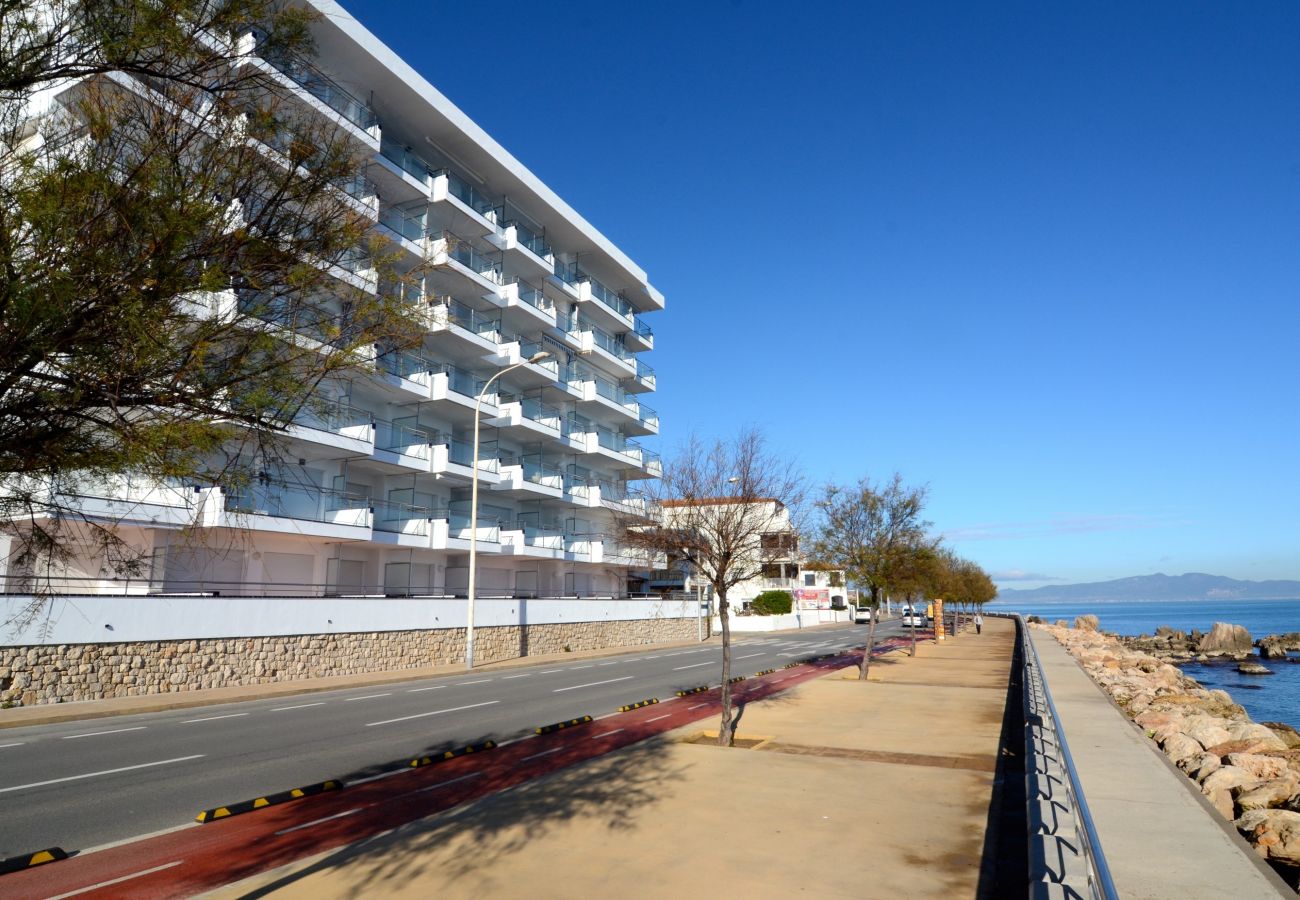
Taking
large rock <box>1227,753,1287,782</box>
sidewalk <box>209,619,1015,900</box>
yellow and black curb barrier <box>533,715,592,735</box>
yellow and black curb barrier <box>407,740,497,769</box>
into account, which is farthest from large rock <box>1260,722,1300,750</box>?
yellow and black curb barrier <box>407,740,497,769</box>

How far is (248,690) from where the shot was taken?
2059 cm

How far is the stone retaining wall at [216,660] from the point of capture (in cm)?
1766

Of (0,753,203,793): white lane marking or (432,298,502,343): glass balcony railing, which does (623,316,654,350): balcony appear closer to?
(432,298,502,343): glass balcony railing

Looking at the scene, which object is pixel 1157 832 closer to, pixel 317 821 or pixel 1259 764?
pixel 1259 764

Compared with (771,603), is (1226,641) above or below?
below

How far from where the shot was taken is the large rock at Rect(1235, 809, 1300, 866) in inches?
339

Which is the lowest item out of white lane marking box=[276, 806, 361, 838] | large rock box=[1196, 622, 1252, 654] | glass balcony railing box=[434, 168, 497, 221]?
large rock box=[1196, 622, 1252, 654]

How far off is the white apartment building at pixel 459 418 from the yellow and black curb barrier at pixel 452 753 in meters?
6.72

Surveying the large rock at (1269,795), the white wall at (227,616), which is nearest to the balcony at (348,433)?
the white wall at (227,616)

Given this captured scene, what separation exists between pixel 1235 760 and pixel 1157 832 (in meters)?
7.07

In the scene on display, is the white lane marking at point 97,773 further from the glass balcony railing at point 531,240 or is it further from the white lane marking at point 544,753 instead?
the glass balcony railing at point 531,240

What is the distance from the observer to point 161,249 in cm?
398

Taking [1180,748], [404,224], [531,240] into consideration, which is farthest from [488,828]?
[531,240]

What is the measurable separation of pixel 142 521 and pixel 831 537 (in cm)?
1822
